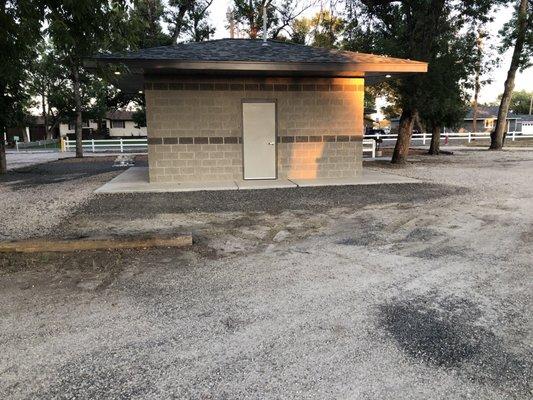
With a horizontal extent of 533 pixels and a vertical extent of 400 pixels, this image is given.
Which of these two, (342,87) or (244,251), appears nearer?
(244,251)

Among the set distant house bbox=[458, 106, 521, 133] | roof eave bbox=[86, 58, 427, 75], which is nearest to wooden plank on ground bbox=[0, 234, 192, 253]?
roof eave bbox=[86, 58, 427, 75]

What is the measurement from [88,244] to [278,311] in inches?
115

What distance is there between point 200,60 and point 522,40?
20.9 m

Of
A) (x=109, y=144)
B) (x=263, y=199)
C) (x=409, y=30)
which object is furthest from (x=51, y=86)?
(x=263, y=199)

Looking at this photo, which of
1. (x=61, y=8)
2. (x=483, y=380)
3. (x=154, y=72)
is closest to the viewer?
(x=483, y=380)

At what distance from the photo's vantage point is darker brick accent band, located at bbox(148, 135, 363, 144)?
1130cm

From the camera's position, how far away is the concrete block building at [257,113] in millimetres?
10875

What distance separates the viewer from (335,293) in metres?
3.84

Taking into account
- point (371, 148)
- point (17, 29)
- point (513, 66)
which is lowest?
point (371, 148)

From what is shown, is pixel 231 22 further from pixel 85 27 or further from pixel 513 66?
pixel 85 27

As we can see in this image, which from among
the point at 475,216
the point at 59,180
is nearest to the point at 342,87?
the point at 475,216

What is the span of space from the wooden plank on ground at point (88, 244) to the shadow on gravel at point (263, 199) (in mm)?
2070

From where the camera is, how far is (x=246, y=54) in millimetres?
10914

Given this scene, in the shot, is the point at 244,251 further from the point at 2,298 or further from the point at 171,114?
the point at 171,114
